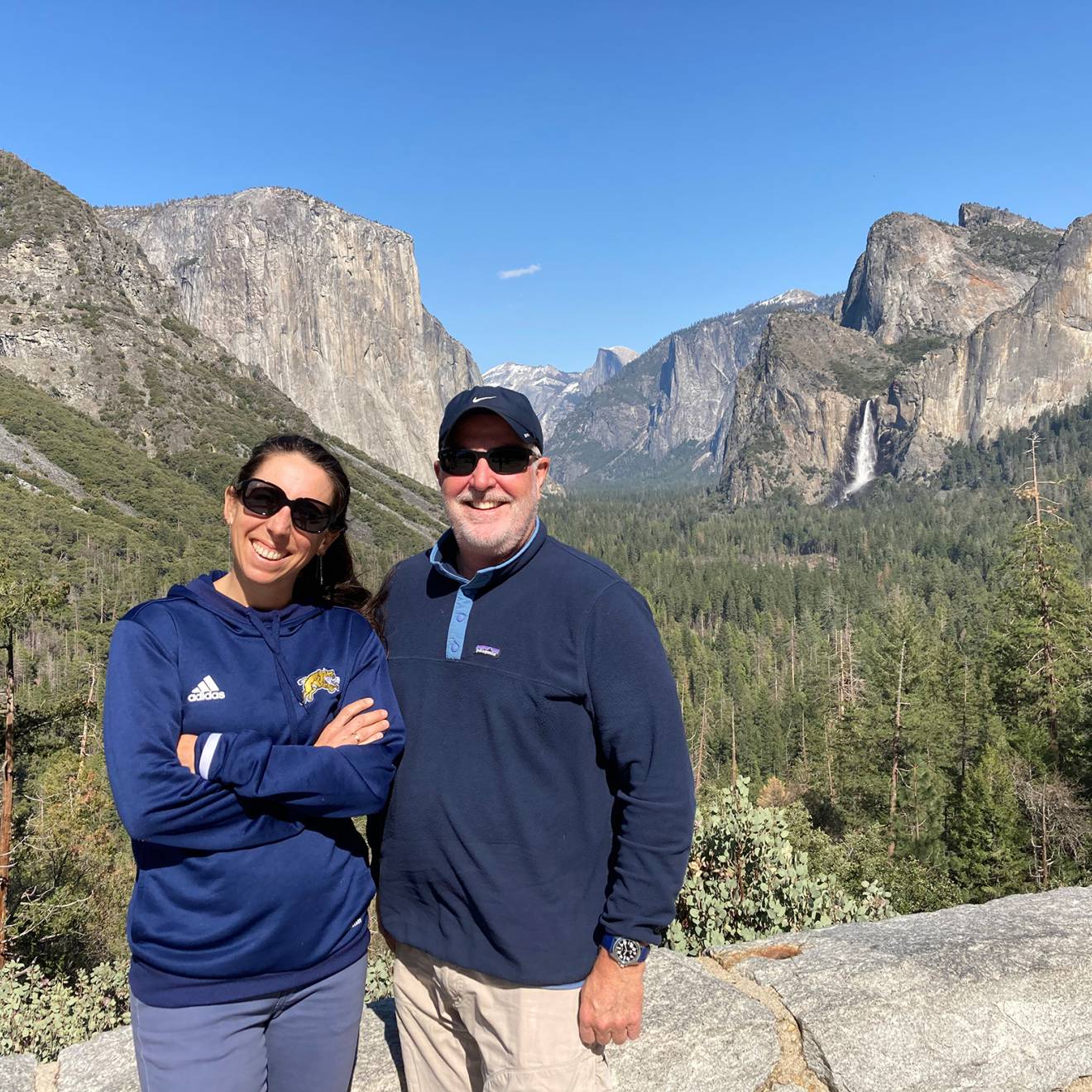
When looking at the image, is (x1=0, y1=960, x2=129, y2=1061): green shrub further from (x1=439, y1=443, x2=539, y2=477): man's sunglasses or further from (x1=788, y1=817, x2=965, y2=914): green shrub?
(x1=788, y1=817, x2=965, y2=914): green shrub

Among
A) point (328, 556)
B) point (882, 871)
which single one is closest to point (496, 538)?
point (328, 556)

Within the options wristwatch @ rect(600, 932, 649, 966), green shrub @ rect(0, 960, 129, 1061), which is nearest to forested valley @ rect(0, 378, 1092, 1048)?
wristwatch @ rect(600, 932, 649, 966)

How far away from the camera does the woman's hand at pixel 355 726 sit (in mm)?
2756

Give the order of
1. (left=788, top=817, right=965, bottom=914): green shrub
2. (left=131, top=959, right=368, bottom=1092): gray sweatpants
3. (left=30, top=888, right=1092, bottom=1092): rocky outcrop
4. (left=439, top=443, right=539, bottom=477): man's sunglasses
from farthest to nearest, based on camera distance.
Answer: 1. (left=788, top=817, right=965, bottom=914): green shrub
2. (left=439, top=443, right=539, bottom=477): man's sunglasses
3. (left=30, top=888, right=1092, bottom=1092): rocky outcrop
4. (left=131, top=959, right=368, bottom=1092): gray sweatpants

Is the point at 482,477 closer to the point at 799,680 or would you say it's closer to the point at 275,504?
the point at 275,504

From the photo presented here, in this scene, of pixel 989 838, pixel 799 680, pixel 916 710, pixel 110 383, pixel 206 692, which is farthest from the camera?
pixel 110 383

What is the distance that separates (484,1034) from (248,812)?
121 centimetres

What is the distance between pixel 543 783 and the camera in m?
2.78

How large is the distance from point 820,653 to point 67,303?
127795 millimetres

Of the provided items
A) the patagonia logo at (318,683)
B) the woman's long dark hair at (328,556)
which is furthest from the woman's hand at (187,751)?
the woman's long dark hair at (328,556)

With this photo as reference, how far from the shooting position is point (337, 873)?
2.72 metres

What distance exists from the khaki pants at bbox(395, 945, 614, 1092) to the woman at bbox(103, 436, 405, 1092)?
1.04 ft

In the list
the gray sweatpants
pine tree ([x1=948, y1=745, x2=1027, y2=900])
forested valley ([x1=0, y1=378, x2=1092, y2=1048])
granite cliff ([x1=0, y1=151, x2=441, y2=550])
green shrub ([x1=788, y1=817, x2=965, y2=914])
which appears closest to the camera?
the gray sweatpants

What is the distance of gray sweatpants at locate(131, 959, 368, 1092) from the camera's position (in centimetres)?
246
